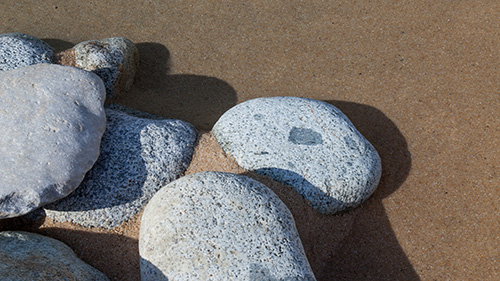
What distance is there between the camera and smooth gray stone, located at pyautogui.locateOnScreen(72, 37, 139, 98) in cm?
394

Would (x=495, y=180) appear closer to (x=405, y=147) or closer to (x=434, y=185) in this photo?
(x=434, y=185)

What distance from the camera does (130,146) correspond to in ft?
10.5

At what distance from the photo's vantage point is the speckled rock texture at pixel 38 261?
91.5 inches

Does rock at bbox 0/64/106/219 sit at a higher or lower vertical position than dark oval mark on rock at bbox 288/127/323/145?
lower

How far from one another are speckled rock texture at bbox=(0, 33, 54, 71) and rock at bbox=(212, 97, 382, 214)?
65.4 inches

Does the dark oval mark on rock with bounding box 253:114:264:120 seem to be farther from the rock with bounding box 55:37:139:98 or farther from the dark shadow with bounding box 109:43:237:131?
the rock with bounding box 55:37:139:98

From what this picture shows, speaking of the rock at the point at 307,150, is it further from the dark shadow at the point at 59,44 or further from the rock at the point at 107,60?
the dark shadow at the point at 59,44

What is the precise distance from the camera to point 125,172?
311cm

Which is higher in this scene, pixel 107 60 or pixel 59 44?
pixel 107 60

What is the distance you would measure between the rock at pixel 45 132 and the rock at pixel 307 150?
37.1 inches

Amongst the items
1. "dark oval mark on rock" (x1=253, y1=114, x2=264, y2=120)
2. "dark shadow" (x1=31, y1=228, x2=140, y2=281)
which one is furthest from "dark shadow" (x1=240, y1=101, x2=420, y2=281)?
"dark shadow" (x1=31, y1=228, x2=140, y2=281)

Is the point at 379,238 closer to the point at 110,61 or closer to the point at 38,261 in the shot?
the point at 38,261

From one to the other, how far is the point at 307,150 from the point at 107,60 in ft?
6.27

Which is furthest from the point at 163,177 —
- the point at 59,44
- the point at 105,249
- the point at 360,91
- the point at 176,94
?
the point at 59,44
